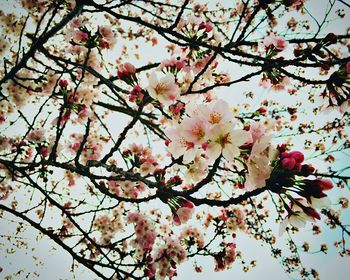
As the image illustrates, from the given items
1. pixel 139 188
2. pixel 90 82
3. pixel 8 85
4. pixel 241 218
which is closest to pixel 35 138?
pixel 8 85

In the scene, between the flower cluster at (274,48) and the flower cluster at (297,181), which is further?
the flower cluster at (274,48)

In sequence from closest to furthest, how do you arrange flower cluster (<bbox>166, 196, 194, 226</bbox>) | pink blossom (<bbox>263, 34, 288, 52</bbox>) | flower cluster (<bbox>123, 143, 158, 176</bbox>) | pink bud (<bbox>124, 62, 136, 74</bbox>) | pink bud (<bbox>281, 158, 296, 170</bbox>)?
pink bud (<bbox>281, 158, 296, 170</bbox>)
flower cluster (<bbox>166, 196, 194, 226</bbox>)
pink bud (<bbox>124, 62, 136, 74</bbox>)
pink blossom (<bbox>263, 34, 288, 52</bbox>)
flower cluster (<bbox>123, 143, 158, 176</bbox>)

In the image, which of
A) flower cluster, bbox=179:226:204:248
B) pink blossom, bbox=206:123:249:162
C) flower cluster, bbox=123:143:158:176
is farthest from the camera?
flower cluster, bbox=179:226:204:248

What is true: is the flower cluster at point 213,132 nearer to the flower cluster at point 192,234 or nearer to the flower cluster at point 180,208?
the flower cluster at point 180,208

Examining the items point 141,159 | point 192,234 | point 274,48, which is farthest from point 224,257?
point 274,48

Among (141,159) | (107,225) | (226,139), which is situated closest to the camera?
(226,139)

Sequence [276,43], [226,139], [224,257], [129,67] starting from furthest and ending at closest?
[224,257]
[276,43]
[129,67]
[226,139]

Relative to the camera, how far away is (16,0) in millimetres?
4504

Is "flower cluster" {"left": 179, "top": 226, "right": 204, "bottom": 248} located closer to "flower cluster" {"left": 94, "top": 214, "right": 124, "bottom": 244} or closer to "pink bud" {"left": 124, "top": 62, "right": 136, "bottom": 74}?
"flower cluster" {"left": 94, "top": 214, "right": 124, "bottom": 244}

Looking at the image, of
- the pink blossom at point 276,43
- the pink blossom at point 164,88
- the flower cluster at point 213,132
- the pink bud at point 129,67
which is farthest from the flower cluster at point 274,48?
the flower cluster at point 213,132

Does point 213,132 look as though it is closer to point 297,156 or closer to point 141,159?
point 297,156

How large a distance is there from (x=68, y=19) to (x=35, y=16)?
2.83 metres

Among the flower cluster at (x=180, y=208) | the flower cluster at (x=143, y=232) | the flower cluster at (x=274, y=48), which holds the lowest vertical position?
the flower cluster at (x=180, y=208)

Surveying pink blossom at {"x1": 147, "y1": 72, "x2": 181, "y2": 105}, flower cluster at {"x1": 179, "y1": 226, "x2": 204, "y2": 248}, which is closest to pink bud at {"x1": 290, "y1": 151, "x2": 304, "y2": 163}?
pink blossom at {"x1": 147, "y1": 72, "x2": 181, "y2": 105}
